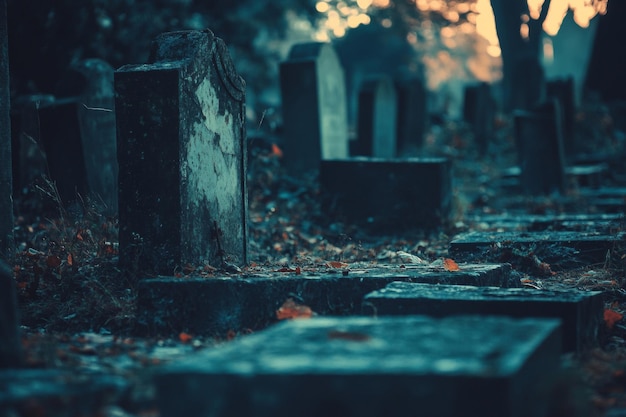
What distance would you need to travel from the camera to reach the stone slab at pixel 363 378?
2.26m

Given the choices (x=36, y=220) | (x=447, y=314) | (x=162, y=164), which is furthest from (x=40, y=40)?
(x=447, y=314)

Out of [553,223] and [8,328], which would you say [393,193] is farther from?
[8,328]

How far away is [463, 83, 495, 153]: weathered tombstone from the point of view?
16.5 m

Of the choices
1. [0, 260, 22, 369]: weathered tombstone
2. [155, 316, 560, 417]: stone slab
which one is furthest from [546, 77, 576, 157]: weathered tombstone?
[0, 260, 22, 369]: weathered tombstone

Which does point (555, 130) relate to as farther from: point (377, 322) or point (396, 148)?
point (377, 322)

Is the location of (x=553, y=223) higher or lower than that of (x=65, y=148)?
lower

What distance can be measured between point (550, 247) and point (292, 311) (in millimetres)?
2547

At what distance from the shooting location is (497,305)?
3803 mm

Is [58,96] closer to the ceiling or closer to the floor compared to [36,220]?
closer to the ceiling

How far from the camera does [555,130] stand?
36.9ft

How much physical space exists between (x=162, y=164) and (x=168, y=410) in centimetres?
274

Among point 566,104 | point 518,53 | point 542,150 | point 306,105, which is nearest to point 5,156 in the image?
point 306,105

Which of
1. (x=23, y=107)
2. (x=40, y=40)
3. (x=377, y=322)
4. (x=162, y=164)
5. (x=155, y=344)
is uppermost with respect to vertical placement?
(x=40, y=40)

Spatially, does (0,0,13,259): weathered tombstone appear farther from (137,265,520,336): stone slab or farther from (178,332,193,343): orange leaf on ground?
(178,332,193,343): orange leaf on ground
